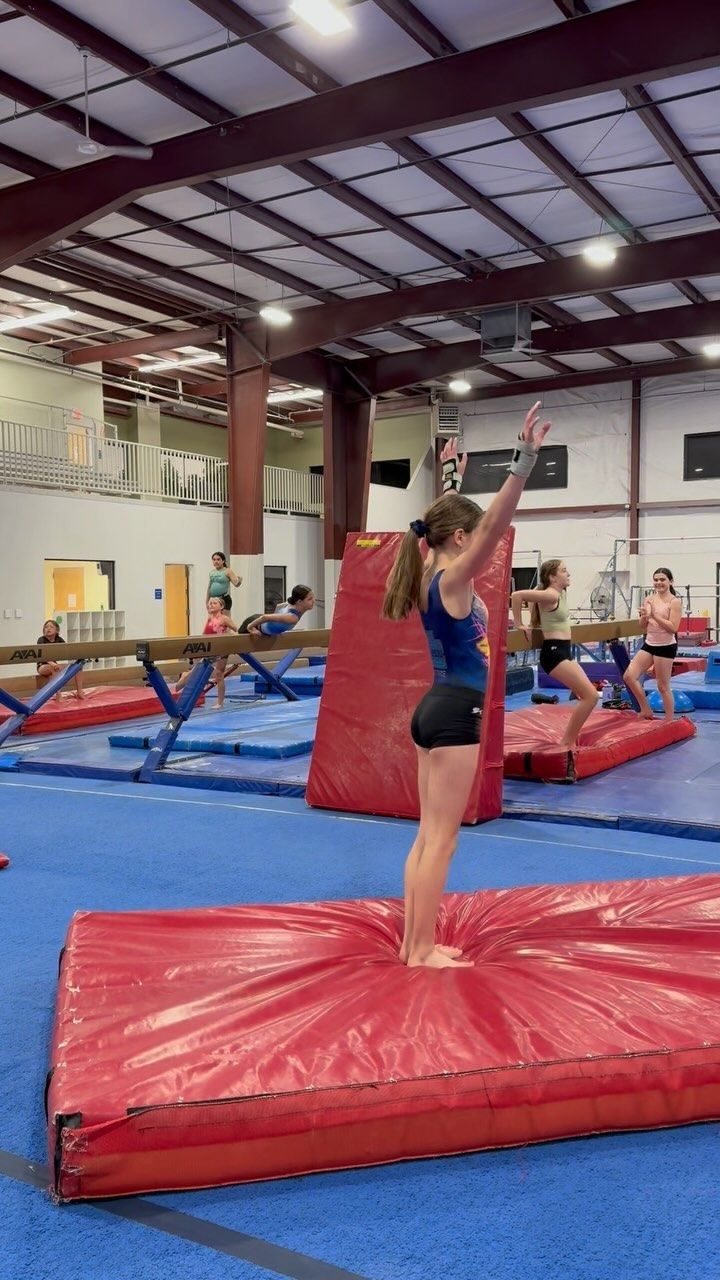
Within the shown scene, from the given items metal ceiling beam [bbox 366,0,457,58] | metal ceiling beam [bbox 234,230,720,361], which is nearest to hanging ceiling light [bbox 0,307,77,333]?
metal ceiling beam [bbox 234,230,720,361]

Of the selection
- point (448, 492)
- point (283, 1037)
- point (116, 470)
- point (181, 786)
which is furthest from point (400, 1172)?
point (116, 470)

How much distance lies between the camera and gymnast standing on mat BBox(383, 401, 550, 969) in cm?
290

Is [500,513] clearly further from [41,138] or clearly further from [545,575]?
[41,138]

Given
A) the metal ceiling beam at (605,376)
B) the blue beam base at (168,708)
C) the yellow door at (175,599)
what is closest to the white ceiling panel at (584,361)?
the metal ceiling beam at (605,376)

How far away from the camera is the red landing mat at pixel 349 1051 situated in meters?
2.10

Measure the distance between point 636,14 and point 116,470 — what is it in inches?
468

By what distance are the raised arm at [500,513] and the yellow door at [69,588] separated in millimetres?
17270

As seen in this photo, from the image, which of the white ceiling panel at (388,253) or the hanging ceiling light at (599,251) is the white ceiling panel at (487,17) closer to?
the hanging ceiling light at (599,251)

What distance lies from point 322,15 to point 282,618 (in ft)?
15.3

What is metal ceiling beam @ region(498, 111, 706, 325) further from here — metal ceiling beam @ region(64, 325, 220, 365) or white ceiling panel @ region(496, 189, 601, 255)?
metal ceiling beam @ region(64, 325, 220, 365)

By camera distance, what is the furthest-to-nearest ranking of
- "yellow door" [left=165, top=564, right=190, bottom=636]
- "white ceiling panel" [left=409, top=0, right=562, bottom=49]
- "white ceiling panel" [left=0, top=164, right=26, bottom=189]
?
1. "yellow door" [left=165, top=564, right=190, bottom=636]
2. "white ceiling panel" [left=0, top=164, right=26, bottom=189]
3. "white ceiling panel" [left=409, top=0, right=562, bottom=49]

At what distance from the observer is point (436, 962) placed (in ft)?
9.68

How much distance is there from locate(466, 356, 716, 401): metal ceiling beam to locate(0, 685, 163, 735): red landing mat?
13192 millimetres

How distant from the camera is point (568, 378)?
20859 millimetres
